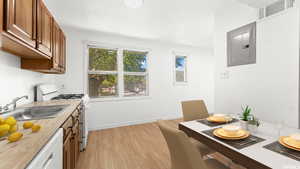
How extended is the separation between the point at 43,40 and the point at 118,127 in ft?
8.53

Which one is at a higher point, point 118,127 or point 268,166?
point 268,166

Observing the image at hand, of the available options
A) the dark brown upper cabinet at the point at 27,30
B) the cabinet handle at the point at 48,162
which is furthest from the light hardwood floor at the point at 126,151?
the dark brown upper cabinet at the point at 27,30

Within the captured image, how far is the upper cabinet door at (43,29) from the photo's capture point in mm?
1395

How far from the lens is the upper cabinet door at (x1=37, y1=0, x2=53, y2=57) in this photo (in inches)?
54.9

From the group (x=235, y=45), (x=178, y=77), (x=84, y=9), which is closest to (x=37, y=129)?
(x=84, y=9)

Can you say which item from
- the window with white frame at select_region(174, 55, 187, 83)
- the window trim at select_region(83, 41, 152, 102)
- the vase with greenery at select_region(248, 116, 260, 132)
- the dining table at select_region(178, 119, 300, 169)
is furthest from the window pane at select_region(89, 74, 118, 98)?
the vase with greenery at select_region(248, 116, 260, 132)

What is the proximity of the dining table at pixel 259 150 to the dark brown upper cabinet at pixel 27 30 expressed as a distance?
172 cm

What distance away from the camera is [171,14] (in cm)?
246

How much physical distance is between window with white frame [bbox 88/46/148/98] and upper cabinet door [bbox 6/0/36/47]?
2096 millimetres

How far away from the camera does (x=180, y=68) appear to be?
4.46 m

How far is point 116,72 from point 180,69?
2.20 meters

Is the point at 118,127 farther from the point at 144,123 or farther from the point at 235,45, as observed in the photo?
the point at 235,45

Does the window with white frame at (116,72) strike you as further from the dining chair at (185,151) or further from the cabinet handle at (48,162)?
the dining chair at (185,151)

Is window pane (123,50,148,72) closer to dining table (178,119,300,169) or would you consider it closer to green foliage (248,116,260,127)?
dining table (178,119,300,169)
